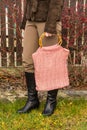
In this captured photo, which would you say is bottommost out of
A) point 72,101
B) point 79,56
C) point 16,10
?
point 72,101

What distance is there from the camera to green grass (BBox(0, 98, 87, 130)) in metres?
4.16

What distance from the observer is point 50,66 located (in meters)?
4.27

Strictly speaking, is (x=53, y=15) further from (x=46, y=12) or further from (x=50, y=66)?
(x=50, y=66)

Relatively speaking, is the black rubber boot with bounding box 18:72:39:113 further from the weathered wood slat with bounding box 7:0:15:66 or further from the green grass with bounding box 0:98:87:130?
the weathered wood slat with bounding box 7:0:15:66

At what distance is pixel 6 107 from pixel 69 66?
4.53 feet

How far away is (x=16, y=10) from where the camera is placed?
561cm

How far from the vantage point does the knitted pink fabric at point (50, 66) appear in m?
4.20

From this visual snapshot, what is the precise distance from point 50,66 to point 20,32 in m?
1.61

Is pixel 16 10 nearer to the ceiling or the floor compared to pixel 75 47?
nearer to the ceiling

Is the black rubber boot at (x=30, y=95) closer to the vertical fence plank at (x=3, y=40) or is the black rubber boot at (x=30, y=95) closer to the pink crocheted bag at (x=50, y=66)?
the pink crocheted bag at (x=50, y=66)

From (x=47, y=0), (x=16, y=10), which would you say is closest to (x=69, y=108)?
(x=47, y=0)

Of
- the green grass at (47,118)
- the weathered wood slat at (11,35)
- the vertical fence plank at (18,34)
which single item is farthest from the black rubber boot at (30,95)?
the weathered wood slat at (11,35)

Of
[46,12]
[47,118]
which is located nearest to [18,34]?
[46,12]

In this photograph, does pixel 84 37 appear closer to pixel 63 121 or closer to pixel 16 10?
pixel 16 10
